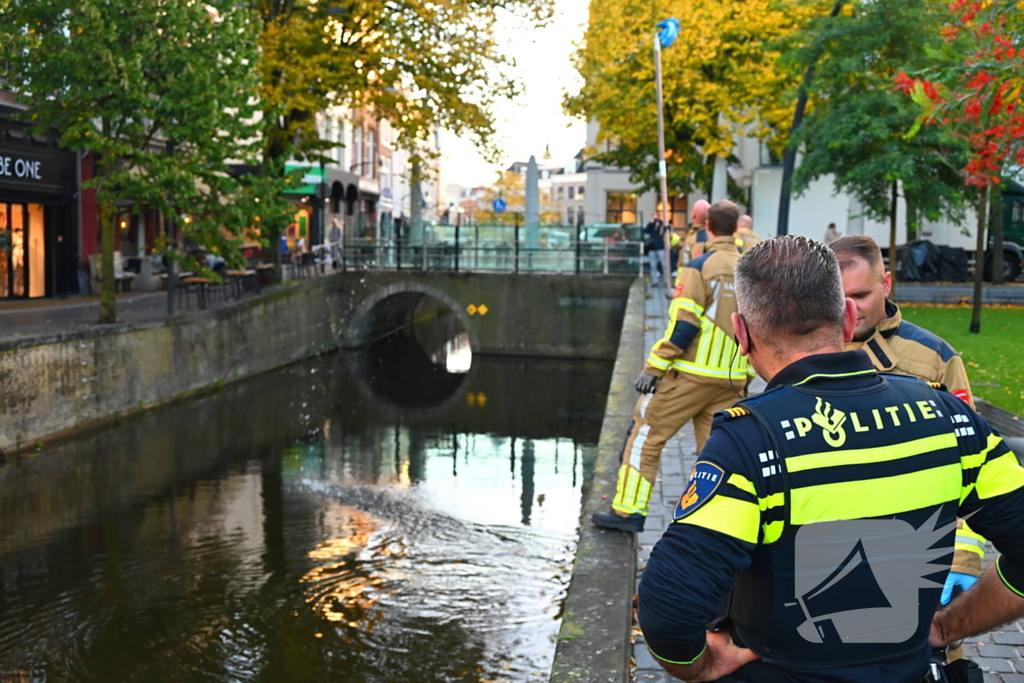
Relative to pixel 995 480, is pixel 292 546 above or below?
below

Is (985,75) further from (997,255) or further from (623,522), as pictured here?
(997,255)

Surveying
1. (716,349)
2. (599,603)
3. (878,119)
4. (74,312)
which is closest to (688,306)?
(716,349)

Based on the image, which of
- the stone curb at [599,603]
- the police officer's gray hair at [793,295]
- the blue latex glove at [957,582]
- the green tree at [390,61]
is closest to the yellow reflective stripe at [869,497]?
the police officer's gray hair at [793,295]

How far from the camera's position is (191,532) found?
11.8m

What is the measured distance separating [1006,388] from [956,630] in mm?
10319

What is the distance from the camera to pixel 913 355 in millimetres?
3717

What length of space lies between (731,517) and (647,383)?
169 inches

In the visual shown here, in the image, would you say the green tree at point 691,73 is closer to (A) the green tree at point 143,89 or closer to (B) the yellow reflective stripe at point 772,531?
(A) the green tree at point 143,89

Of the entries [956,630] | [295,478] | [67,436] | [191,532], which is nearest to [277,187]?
[67,436]

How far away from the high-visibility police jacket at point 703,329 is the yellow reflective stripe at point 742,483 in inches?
165

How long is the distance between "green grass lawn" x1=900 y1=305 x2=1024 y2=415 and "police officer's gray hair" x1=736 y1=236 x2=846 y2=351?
8.99 m

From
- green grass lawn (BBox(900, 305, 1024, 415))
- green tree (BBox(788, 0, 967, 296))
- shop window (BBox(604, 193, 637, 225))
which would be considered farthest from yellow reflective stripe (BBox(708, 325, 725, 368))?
shop window (BBox(604, 193, 637, 225))

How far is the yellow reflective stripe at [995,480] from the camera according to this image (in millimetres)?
2355

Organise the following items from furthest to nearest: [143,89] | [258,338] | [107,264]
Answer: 1. [258,338]
2. [107,264]
3. [143,89]
